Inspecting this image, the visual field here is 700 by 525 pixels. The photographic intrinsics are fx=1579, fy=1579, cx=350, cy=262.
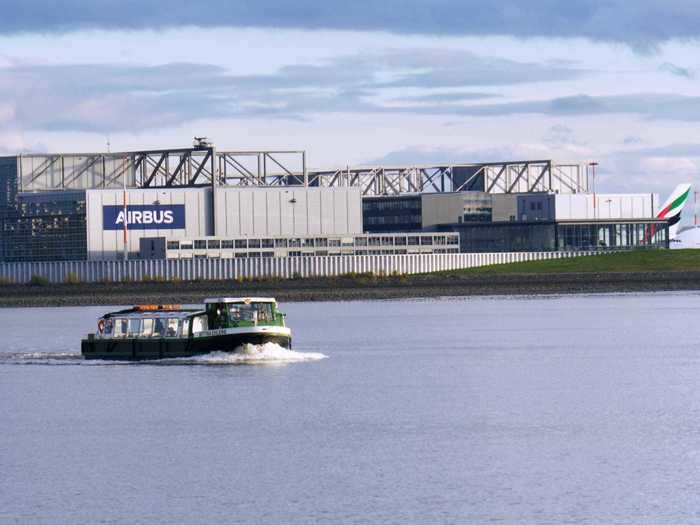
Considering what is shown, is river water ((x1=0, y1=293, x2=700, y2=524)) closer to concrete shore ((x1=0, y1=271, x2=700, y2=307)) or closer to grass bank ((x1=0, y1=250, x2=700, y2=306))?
concrete shore ((x1=0, y1=271, x2=700, y2=307))

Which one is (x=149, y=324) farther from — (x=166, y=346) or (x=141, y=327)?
(x=166, y=346)

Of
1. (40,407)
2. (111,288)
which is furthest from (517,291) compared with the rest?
(40,407)

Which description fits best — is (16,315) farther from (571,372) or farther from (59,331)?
(571,372)

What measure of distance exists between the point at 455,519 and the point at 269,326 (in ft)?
161

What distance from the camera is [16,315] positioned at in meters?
154

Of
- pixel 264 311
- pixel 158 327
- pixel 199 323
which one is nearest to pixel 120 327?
pixel 158 327

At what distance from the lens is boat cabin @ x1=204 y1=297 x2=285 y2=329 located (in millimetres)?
88875

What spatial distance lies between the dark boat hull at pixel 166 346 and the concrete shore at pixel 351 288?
7738cm

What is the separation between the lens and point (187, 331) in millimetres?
90812

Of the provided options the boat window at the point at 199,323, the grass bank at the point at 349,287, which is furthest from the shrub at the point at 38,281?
the boat window at the point at 199,323

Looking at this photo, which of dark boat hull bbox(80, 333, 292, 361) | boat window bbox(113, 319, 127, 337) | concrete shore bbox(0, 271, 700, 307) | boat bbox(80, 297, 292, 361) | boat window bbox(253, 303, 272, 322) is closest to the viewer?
dark boat hull bbox(80, 333, 292, 361)

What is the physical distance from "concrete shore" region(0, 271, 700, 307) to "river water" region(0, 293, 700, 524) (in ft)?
258

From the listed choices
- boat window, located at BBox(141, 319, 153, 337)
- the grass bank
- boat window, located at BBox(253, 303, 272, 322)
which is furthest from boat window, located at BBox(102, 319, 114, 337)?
the grass bank

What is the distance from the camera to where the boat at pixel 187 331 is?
8788cm
